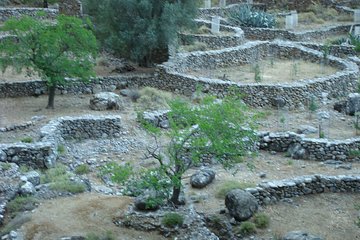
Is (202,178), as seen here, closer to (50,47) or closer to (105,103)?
(105,103)

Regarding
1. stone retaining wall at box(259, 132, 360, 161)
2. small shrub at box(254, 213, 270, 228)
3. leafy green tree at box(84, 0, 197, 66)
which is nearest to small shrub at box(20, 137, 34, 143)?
stone retaining wall at box(259, 132, 360, 161)

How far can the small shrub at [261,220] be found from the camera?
51.6ft

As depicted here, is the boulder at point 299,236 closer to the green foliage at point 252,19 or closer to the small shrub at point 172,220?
the small shrub at point 172,220

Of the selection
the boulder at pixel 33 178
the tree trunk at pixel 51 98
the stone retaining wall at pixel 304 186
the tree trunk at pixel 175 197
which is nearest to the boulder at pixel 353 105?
the stone retaining wall at pixel 304 186

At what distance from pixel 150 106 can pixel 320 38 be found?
14776 millimetres

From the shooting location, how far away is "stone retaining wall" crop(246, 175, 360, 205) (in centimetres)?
1703

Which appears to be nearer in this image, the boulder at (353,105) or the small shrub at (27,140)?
the small shrub at (27,140)

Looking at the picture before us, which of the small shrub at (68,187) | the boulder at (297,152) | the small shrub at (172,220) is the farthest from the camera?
the boulder at (297,152)

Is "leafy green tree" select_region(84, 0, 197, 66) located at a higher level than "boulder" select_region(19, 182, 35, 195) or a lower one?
higher

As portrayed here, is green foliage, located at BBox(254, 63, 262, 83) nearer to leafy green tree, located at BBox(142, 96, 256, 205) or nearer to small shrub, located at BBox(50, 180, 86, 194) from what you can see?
leafy green tree, located at BBox(142, 96, 256, 205)

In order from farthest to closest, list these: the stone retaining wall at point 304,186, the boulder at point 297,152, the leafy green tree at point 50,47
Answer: the leafy green tree at point 50,47 < the boulder at point 297,152 < the stone retaining wall at point 304,186

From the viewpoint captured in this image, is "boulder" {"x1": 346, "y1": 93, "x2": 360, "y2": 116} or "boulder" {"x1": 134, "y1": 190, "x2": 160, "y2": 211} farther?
"boulder" {"x1": 346, "y1": 93, "x2": 360, "y2": 116}

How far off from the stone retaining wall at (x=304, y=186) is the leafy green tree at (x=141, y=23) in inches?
501

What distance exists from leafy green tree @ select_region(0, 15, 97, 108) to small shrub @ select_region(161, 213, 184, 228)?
1056 cm
